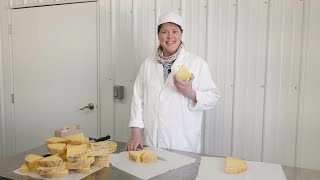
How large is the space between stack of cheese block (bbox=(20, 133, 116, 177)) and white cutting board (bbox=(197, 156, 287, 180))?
468 millimetres

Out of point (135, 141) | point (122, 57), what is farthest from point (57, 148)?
point (122, 57)

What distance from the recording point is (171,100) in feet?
5.99

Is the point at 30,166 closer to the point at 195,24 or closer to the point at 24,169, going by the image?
the point at 24,169

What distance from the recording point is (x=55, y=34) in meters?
2.90

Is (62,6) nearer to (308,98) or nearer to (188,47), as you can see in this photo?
(188,47)

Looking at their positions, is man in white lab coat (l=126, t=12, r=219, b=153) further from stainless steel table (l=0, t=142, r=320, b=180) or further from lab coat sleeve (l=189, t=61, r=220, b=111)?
stainless steel table (l=0, t=142, r=320, b=180)

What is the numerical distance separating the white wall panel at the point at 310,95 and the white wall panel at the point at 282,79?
44 mm

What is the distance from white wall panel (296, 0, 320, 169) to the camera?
1.95 meters

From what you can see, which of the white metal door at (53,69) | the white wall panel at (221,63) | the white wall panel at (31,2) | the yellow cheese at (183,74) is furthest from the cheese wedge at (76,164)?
Answer: the white wall panel at (31,2)

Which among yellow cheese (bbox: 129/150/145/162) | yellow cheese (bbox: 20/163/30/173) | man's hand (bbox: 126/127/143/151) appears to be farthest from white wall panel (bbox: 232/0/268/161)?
yellow cheese (bbox: 20/163/30/173)

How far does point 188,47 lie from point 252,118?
0.76 meters

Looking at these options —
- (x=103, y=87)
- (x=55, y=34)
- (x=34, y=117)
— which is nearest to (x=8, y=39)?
(x=55, y=34)

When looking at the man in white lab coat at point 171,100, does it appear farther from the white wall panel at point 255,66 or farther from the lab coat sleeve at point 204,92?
the white wall panel at point 255,66

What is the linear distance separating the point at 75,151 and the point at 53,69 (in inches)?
73.9
